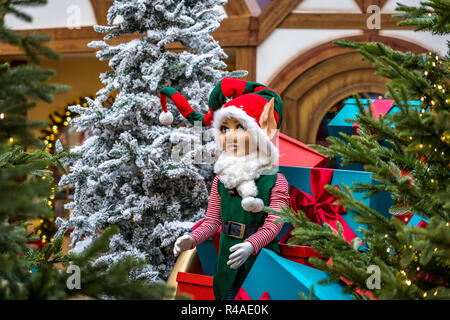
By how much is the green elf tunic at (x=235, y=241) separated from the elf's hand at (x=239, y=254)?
123 millimetres

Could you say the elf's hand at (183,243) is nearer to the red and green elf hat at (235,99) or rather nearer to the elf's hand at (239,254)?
the elf's hand at (239,254)

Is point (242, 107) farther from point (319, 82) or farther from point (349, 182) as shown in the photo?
point (319, 82)

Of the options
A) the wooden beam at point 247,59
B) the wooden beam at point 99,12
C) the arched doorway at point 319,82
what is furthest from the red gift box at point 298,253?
the wooden beam at point 99,12

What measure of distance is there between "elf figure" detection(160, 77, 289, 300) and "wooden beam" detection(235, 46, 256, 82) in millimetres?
1749

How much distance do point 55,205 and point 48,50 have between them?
15.7 feet

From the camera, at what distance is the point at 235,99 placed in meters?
1.97

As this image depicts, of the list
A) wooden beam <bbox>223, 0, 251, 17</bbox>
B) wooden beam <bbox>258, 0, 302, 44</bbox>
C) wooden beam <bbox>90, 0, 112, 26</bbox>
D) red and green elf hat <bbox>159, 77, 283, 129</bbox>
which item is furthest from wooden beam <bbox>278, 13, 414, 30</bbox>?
red and green elf hat <bbox>159, 77, 283, 129</bbox>

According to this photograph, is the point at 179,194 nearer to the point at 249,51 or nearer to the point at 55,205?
the point at 249,51

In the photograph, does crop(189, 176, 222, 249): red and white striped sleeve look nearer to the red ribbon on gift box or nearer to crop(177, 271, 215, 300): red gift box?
crop(177, 271, 215, 300): red gift box

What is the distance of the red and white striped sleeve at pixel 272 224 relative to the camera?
1746 millimetres

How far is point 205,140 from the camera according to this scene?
240cm

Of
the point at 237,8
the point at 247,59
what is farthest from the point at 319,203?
the point at 237,8

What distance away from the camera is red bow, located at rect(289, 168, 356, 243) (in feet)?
5.99

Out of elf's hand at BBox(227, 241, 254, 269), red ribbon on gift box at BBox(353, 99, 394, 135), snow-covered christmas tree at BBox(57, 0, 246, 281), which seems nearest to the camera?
elf's hand at BBox(227, 241, 254, 269)
